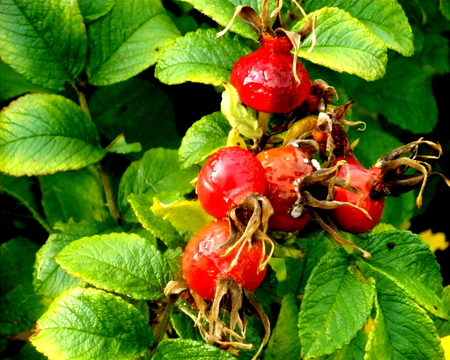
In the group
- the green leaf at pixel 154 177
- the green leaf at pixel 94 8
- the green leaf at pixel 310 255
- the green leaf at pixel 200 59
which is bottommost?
the green leaf at pixel 310 255

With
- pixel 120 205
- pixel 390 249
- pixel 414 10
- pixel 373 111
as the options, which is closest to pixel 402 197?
pixel 373 111

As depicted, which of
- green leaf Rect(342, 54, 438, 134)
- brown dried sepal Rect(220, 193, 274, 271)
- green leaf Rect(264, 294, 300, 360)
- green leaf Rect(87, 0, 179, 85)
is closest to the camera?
brown dried sepal Rect(220, 193, 274, 271)

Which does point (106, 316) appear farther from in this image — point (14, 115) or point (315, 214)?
point (14, 115)

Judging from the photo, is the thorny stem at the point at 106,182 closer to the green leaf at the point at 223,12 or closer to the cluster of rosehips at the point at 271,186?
the green leaf at the point at 223,12

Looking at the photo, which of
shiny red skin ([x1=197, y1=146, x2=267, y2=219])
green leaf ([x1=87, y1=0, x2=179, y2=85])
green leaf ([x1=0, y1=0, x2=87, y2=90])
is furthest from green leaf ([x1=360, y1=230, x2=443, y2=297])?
green leaf ([x1=0, y1=0, x2=87, y2=90])

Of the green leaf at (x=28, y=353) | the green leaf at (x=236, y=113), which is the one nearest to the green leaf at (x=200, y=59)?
the green leaf at (x=236, y=113)

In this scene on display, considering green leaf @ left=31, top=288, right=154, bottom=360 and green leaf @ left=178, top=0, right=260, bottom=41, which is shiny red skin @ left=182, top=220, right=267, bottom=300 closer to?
green leaf @ left=31, top=288, right=154, bottom=360

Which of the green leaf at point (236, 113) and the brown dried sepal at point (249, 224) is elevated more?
the green leaf at point (236, 113)

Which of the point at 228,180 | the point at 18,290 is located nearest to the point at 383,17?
the point at 228,180
